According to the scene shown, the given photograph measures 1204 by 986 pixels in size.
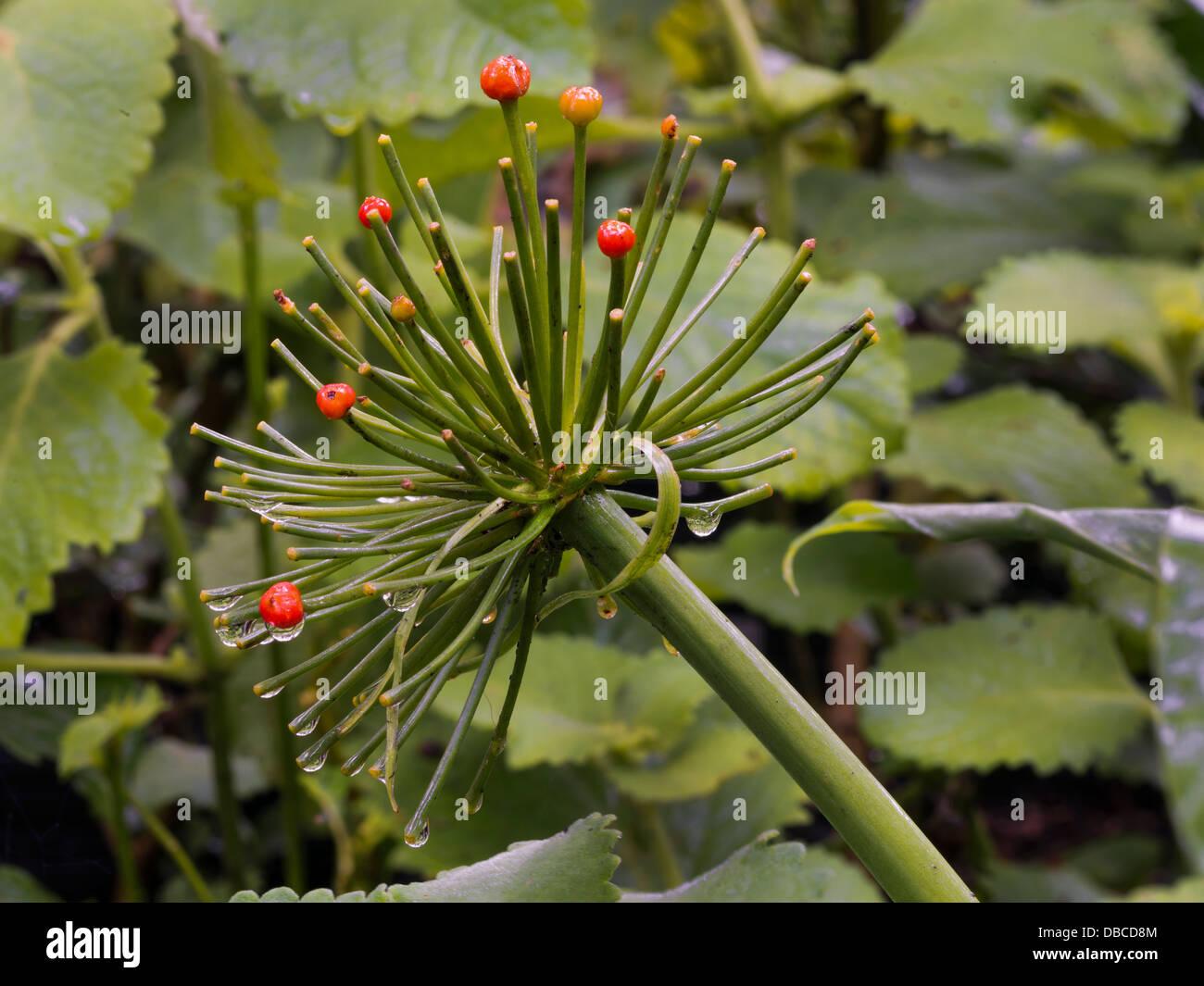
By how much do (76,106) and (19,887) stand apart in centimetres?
43

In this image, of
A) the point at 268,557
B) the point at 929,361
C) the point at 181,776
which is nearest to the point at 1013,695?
the point at 929,361

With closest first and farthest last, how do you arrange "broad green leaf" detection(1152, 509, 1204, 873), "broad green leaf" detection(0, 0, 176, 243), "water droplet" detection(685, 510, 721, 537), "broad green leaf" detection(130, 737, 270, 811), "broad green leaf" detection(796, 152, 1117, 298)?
"broad green leaf" detection(1152, 509, 1204, 873), "water droplet" detection(685, 510, 721, 537), "broad green leaf" detection(0, 0, 176, 243), "broad green leaf" detection(130, 737, 270, 811), "broad green leaf" detection(796, 152, 1117, 298)

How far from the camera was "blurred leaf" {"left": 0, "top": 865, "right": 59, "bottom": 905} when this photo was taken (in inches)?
23.0

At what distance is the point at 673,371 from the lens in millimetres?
628

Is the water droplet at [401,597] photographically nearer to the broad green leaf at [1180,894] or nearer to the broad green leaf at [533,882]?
the broad green leaf at [533,882]

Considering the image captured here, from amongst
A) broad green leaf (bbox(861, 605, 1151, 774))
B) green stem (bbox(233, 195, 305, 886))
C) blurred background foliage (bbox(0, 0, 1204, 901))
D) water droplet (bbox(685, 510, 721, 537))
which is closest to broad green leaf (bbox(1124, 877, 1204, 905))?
blurred background foliage (bbox(0, 0, 1204, 901))

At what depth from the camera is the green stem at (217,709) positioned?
0.71 metres

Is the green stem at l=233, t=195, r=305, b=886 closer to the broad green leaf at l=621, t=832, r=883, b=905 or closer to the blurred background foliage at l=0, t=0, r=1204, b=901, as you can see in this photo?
the blurred background foliage at l=0, t=0, r=1204, b=901

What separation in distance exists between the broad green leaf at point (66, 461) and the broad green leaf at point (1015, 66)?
1.95 feet

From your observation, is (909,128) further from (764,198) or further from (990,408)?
(990,408)

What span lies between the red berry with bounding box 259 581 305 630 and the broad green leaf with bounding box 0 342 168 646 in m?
0.35

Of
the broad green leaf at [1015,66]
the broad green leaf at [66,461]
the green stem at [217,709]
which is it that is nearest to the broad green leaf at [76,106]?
the broad green leaf at [66,461]

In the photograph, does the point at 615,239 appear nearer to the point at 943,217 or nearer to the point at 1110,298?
the point at 1110,298

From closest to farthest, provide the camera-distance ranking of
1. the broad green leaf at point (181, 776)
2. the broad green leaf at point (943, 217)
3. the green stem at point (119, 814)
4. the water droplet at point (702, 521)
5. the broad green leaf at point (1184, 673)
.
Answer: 1. the broad green leaf at point (1184, 673)
2. the water droplet at point (702, 521)
3. the green stem at point (119, 814)
4. the broad green leaf at point (181, 776)
5. the broad green leaf at point (943, 217)
